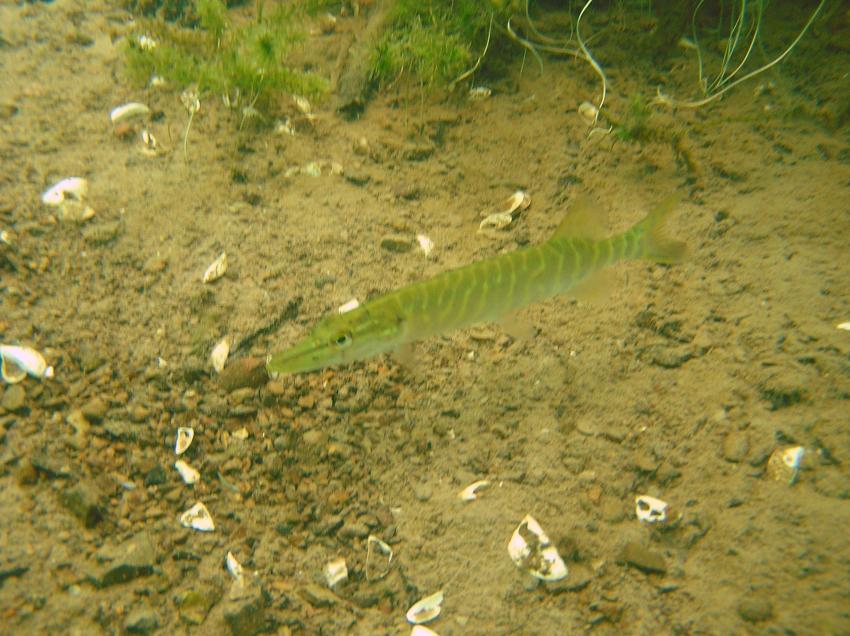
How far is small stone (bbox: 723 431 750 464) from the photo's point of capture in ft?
11.0

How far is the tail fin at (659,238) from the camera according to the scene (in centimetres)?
397

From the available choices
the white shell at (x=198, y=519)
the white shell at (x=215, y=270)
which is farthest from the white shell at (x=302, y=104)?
the white shell at (x=198, y=519)

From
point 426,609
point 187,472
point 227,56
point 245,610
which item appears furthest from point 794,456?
point 227,56

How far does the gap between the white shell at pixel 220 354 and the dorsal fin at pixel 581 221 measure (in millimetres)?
2639

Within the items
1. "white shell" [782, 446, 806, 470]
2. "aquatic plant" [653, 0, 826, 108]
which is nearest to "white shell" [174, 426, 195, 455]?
"white shell" [782, 446, 806, 470]

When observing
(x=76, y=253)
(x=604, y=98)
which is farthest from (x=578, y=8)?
(x=76, y=253)

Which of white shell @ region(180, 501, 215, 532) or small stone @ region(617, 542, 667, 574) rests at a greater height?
small stone @ region(617, 542, 667, 574)

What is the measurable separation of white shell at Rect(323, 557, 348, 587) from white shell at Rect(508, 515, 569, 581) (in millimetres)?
1020

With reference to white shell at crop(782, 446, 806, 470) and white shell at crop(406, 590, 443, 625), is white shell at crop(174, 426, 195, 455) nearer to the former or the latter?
white shell at crop(406, 590, 443, 625)

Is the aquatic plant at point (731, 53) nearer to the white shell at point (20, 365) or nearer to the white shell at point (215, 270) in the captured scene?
the white shell at point (215, 270)

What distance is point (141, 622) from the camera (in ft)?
9.42

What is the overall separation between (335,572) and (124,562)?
1190 millimetres

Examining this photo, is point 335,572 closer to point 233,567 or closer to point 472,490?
point 233,567

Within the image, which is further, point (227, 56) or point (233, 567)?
point (227, 56)
